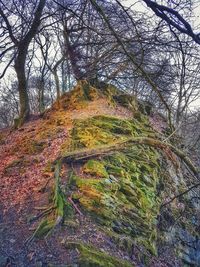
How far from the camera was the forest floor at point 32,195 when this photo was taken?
4.23 metres

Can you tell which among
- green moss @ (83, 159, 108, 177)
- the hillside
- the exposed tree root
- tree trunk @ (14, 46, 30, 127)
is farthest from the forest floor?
tree trunk @ (14, 46, 30, 127)

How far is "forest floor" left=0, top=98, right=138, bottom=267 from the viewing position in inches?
167

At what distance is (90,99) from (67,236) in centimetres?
729

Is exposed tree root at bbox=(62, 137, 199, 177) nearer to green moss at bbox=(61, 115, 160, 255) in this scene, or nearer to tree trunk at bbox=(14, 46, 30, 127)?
green moss at bbox=(61, 115, 160, 255)

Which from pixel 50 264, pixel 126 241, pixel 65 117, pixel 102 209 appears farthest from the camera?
pixel 65 117

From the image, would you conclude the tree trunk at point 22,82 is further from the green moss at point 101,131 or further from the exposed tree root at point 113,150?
the exposed tree root at point 113,150

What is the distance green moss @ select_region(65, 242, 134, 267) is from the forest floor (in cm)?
11

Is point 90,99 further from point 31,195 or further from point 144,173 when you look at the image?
point 31,195

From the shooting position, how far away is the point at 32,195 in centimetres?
566

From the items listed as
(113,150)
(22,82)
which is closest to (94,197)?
(113,150)

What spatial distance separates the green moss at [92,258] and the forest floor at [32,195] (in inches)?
4.2

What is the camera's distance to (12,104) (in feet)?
81.3

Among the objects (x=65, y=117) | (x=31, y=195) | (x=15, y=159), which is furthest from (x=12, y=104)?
(x=31, y=195)

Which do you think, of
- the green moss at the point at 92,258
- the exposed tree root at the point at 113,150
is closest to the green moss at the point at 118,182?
the exposed tree root at the point at 113,150
